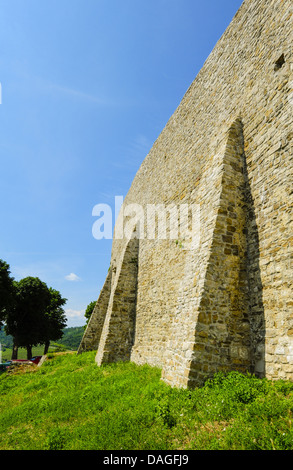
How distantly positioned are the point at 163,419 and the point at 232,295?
2.50 meters

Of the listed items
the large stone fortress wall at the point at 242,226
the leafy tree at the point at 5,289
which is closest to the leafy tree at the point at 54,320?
the leafy tree at the point at 5,289

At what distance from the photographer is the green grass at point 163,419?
294cm

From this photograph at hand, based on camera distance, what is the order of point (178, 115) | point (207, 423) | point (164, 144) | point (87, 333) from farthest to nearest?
point (87, 333) < point (164, 144) < point (178, 115) < point (207, 423)

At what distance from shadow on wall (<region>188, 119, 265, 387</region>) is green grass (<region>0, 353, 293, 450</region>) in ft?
1.21

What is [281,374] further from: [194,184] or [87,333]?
[87,333]

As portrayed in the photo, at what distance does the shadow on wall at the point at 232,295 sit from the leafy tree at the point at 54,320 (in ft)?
84.7

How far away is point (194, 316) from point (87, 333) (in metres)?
12.6

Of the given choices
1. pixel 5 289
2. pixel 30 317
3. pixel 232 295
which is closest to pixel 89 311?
pixel 30 317

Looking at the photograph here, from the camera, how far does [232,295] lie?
16.5 feet

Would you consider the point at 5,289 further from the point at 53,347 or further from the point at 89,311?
the point at 53,347

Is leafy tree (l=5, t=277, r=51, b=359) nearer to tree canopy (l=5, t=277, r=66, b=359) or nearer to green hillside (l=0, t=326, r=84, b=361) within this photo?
tree canopy (l=5, t=277, r=66, b=359)

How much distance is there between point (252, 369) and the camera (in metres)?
4.57
